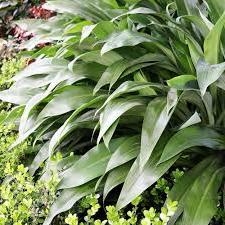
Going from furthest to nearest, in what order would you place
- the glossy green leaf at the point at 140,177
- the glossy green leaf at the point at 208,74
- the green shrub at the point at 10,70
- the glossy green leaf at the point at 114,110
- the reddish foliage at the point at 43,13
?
the reddish foliage at the point at 43,13 < the green shrub at the point at 10,70 < the glossy green leaf at the point at 114,110 < the glossy green leaf at the point at 140,177 < the glossy green leaf at the point at 208,74

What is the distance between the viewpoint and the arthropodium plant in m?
1.50

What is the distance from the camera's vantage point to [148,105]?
163 centimetres

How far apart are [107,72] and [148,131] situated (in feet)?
1.14

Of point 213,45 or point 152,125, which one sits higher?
point 213,45

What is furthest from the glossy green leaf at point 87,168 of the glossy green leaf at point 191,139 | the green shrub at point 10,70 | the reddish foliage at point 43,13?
the reddish foliage at point 43,13

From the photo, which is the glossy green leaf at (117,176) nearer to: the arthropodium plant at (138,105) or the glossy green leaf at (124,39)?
the arthropodium plant at (138,105)

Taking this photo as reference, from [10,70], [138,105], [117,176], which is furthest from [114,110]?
[10,70]

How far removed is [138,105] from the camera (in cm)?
171

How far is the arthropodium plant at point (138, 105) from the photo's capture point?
1.50 meters

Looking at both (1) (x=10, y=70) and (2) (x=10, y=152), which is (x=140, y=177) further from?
(1) (x=10, y=70)

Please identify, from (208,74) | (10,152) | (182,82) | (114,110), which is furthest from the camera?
(10,152)

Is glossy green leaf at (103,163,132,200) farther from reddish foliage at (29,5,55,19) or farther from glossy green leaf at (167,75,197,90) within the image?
reddish foliage at (29,5,55,19)

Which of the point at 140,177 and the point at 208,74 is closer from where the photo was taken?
the point at 208,74

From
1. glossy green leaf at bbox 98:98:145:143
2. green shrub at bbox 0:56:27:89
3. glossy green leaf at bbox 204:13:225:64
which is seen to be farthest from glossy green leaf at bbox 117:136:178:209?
green shrub at bbox 0:56:27:89
